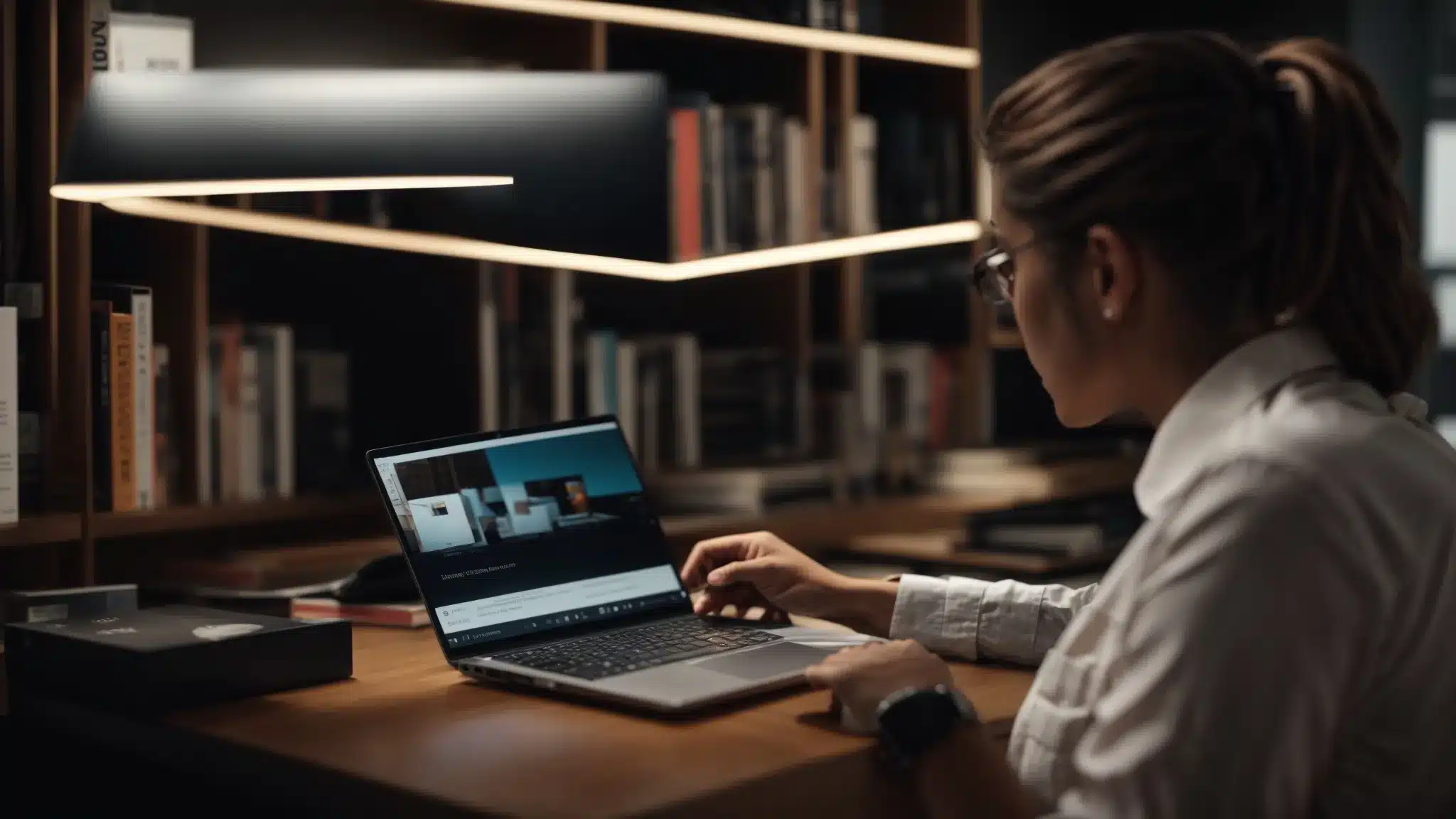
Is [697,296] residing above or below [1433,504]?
above

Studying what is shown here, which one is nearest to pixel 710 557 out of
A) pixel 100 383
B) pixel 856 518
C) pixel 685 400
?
pixel 100 383

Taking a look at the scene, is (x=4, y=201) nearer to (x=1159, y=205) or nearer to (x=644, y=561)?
(x=644, y=561)

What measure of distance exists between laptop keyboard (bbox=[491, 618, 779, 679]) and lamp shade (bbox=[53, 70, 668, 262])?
408 millimetres

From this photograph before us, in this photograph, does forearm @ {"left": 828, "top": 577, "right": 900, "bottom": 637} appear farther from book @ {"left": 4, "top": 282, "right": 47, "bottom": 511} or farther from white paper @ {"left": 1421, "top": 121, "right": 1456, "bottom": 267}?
white paper @ {"left": 1421, "top": 121, "right": 1456, "bottom": 267}

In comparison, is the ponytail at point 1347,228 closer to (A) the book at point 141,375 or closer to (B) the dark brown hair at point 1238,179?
(B) the dark brown hair at point 1238,179

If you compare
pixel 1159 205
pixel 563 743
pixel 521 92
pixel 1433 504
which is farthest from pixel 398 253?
pixel 1433 504

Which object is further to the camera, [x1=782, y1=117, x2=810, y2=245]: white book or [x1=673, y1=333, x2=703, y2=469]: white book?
[x1=782, y1=117, x2=810, y2=245]: white book

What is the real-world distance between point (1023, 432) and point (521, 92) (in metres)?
2.44

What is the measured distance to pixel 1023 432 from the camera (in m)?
3.71

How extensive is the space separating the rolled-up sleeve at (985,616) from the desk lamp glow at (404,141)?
1.65 feet

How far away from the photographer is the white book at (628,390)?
264 centimetres

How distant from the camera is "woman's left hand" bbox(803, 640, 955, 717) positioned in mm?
1330

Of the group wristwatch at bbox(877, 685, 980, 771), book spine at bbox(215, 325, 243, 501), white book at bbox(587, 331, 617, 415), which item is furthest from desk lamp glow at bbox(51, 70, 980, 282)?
white book at bbox(587, 331, 617, 415)

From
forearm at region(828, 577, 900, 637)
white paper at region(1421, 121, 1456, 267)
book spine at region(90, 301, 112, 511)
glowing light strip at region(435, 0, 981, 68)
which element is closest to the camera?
forearm at region(828, 577, 900, 637)
